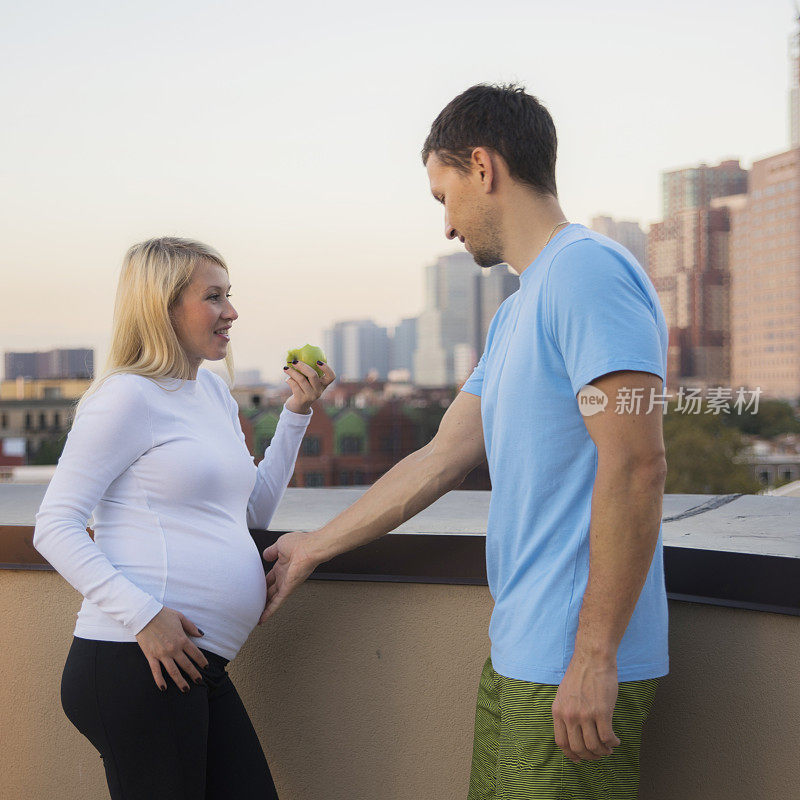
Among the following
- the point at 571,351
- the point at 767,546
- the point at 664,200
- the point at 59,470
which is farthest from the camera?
the point at 664,200

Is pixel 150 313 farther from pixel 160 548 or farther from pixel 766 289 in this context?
pixel 766 289

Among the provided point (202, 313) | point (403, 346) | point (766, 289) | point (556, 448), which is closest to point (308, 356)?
point (202, 313)

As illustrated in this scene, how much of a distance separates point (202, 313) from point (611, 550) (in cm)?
88

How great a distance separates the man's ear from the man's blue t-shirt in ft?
0.43

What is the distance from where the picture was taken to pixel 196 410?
1.58 m

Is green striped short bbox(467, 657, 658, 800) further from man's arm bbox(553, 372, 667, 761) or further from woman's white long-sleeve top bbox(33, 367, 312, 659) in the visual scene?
woman's white long-sleeve top bbox(33, 367, 312, 659)

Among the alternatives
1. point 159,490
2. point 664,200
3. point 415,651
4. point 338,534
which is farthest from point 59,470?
point 664,200

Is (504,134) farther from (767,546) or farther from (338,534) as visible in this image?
(767,546)

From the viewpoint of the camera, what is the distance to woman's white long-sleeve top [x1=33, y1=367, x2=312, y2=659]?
1.38 meters

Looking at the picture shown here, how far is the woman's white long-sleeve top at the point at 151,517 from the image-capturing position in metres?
1.38

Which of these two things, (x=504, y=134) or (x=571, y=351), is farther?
(x=504, y=134)

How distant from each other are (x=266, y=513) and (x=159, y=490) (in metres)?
0.36

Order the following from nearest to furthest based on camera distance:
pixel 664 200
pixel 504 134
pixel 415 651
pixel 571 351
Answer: pixel 571 351 < pixel 504 134 < pixel 415 651 < pixel 664 200

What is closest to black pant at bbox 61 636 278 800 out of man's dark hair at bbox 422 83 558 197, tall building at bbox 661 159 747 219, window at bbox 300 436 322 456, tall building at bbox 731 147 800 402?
man's dark hair at bbox 422 83 558 197
